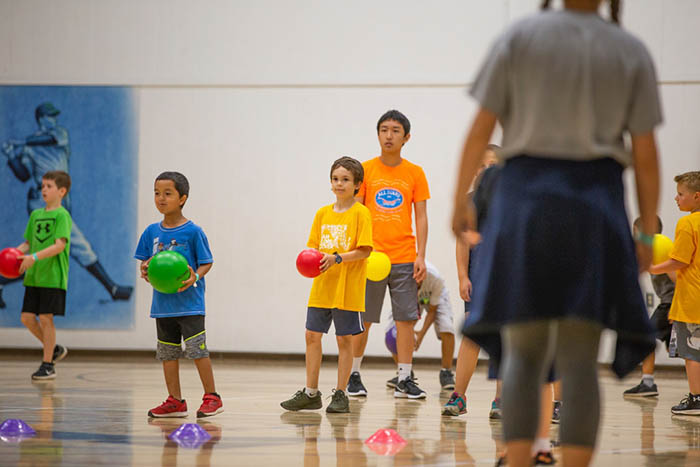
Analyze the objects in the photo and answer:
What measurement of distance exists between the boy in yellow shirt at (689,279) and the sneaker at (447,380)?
156cm

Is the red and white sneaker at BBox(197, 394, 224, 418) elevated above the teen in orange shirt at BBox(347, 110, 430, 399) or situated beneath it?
situated beneath

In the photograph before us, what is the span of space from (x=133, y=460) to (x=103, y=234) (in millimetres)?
5327

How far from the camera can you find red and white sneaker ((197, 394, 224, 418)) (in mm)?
3859

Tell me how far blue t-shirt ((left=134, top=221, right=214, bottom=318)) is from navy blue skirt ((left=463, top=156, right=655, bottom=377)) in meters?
2.32

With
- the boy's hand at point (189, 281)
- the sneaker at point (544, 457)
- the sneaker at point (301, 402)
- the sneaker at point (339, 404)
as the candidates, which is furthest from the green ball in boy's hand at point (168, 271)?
the sneaker at point (544, 457)

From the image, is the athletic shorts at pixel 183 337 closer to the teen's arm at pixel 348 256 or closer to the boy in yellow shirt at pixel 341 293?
the boy in yellow shirt at pixel 341 293

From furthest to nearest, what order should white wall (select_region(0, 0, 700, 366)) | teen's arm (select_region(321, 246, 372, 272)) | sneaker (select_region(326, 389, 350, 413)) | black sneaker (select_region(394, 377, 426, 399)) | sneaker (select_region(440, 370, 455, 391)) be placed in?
white wall (select_region(0, 0, 700, 366)) < sneaker (select_region(440, 370, 455, 391)) < black sneaker (select_region(394, 377, 426, 399)) < sneaker (select_region(326, 389, 350, 413)) < teen's arm (select_region(321, 246, 372, 272))

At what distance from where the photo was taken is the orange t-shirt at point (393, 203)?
5.00 m

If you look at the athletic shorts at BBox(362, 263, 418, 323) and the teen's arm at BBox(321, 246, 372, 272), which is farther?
the athletic shorts at BBox(362, 263, 418, 323)

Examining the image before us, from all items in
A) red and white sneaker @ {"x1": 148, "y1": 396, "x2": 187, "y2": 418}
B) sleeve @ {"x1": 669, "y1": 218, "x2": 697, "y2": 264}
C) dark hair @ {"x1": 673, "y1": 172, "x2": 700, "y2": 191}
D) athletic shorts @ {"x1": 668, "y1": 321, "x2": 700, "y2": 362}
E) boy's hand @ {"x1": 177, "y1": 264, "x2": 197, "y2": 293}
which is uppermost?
dark hair @ {"x1": 673, "y1": 172, "x2": 700, "y2": 191}

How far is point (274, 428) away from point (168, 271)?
88cm

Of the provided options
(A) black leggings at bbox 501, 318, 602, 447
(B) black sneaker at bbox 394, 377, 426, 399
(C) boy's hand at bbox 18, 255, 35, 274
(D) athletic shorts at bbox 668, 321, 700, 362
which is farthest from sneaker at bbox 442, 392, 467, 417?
(C) boy's hand at bbox 18, 255, 35, 274

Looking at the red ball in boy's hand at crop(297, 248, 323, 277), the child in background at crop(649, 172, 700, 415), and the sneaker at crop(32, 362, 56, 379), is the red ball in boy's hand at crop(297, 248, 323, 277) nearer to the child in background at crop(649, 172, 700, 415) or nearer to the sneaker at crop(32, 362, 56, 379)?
the child in background at crop(649, 172, 700, 415)

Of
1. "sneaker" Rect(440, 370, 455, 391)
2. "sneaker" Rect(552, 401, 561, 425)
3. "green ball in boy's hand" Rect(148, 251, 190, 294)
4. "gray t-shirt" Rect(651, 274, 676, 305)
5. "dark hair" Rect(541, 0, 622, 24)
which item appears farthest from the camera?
"sneaker" Rect(440, 370, 455, 391)
